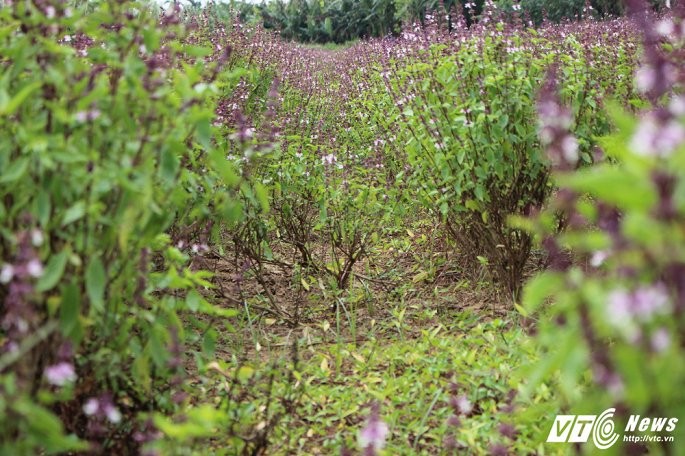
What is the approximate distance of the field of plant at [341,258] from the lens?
1.24 meters

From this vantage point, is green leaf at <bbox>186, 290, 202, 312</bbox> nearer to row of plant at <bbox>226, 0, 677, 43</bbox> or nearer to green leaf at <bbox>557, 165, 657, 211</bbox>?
green leaf at <bbox>557, 165, 657, 211</bbox>

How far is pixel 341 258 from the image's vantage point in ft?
15.4

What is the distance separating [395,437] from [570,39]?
3145 mm

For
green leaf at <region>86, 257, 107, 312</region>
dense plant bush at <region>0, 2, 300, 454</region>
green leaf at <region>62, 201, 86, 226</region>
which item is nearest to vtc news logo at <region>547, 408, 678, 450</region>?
dense plant bush at <region>0, 2, 300, 454</region>

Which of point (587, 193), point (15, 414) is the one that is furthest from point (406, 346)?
point (15, 414)

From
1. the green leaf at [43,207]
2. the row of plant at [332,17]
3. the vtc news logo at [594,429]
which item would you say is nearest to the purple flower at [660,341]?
the vtc news logo at [594,429]

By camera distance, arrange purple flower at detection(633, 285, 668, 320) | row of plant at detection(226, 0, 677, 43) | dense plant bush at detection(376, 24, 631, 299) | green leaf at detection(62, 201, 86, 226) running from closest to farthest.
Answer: purple flower at detection(633, 285, 668, 320)
green leaf at detection(62, 201, 86, 226)
dense plant bush at detection(376, 24, 631, 299)
row of plant at detection(226, 0, 677, 43)

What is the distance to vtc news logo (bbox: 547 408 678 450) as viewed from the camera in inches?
70.4

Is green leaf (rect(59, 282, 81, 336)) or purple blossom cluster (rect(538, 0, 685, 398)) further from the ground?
purple blossom cluster (rect(538, 0, 685, 398))

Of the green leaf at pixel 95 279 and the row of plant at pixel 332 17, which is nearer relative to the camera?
the green leaf at pixel 95 279

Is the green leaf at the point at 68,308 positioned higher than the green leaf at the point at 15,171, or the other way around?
the green leaf at the point at 15,171

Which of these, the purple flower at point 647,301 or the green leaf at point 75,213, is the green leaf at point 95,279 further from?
the purple flower at point 647,301

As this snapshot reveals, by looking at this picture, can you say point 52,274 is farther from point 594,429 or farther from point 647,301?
point 594,429

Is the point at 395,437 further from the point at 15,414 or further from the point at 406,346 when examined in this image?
the point at 15,414
